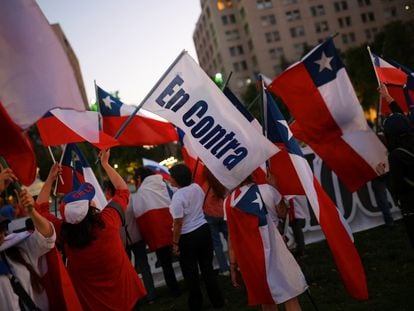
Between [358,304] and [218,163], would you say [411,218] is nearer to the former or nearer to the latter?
[358,304]

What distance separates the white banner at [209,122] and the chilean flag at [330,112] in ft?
3.70

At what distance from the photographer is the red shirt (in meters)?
3.97

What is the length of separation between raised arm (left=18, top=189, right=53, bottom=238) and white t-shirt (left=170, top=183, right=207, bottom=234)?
7.27ft

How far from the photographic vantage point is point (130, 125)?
652 cm

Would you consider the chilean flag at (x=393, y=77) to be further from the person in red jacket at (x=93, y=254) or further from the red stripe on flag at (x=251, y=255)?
the person in red jacket at (x=93, y=254)

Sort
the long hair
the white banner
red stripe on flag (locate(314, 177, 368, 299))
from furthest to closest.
A: the white banner → red stripe on flag (locate(314, 177, 368, 299)) → the long hair

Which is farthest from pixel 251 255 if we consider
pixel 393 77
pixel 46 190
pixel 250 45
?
pixel 250 45

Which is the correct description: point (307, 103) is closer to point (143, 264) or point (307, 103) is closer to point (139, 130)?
point (139, 130)

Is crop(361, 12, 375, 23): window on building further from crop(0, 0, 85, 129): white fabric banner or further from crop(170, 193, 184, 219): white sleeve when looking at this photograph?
crop(0, 0, 85, 129): white fabric banner

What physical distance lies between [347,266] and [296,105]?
2.07 meters

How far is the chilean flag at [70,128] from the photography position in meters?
5.09

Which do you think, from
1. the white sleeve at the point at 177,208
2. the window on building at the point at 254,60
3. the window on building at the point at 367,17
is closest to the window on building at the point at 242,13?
the window on building at the point at 254,60

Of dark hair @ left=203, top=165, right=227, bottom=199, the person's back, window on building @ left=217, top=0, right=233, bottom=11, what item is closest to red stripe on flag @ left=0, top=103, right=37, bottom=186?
the person's back

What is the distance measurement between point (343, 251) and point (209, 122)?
1.70 m
